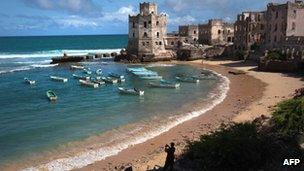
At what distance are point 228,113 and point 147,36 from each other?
51268 mm

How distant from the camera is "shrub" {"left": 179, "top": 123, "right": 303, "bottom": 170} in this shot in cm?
1606

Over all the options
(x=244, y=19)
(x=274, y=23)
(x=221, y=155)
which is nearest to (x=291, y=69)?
(x=274, y=23)

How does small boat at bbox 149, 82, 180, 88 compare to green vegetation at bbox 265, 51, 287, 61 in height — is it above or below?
below

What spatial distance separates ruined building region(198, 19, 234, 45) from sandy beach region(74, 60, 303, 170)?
3401 cm

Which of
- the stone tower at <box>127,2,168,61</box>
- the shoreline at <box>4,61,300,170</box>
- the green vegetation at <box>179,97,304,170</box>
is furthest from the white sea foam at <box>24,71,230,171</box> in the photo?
the stone tower at <box>127,2,168,61</box>

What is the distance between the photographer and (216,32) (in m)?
98.9

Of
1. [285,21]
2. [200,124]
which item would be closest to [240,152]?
[200,124]

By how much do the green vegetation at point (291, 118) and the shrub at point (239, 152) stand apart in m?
2.56

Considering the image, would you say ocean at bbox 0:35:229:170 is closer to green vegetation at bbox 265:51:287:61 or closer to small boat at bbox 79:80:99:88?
small boat at bbox 79:80:99:88

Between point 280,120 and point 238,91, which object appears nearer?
point 280,120

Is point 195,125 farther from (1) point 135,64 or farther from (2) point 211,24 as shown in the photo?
(2) point 211,24

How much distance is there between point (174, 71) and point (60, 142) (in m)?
42.0

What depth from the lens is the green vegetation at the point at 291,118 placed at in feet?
66.8

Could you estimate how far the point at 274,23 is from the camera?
7006 centimetres
